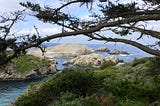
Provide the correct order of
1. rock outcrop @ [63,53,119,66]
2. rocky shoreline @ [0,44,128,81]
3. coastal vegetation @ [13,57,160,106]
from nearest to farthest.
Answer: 1. coastal vegetation @ [13,57,160,106]
2. rocky shoreline @ [0,44,128,81]
3. rock outcrop @ [63,53,119,66]

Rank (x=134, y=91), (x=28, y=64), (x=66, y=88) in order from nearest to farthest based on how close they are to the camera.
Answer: (x=66, y=88) → (x=134, y=91) → (x=28, y=64)

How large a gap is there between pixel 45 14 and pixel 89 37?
209 centimetres

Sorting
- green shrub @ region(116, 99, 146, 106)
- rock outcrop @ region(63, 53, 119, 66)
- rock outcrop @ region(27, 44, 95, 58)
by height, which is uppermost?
green shrub @ region(116, 99, 146, 106)

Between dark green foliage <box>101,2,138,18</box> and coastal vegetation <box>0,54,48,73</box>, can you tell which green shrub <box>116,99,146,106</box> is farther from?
coastal vegetation <box>0,54,48,73</box>

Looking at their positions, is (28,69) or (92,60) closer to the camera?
(28,69)

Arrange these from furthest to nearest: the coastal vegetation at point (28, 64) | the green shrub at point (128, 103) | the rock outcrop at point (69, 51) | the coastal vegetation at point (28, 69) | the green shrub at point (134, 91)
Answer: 1. the rock outcrop at point (69, 51)
2. the coastal vegetation at point (28, 64)
3. the coastal vegetation at point (28, 69)
4. the green shrub at point (134, 91)
5. the green shrub at point (128, 103)

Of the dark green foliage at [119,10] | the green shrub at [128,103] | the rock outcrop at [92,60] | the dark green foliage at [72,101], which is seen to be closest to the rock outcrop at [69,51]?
the rock outcrop at [92,60]

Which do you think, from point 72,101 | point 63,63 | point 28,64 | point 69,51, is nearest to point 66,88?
point 72,101

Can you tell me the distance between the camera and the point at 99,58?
93.2 meters

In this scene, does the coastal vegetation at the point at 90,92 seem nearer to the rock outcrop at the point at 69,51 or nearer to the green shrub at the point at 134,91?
the green shrub at the point at 134,91

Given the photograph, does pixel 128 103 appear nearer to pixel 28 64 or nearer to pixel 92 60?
pixel 28 64

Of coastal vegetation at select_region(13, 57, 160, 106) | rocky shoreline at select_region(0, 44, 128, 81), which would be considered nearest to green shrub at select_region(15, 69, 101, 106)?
coastal vegetation at select_region(13, 57, 160, 106)

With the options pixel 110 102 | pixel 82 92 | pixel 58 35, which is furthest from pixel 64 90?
pixel 58 35

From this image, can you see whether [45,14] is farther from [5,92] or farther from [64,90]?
[5,92]
